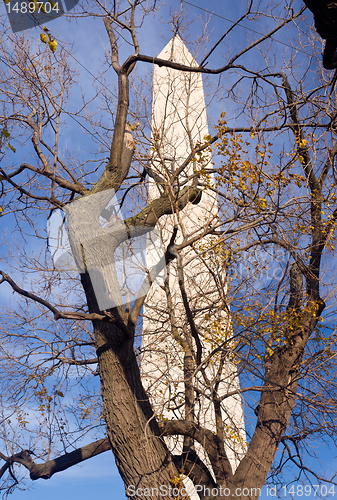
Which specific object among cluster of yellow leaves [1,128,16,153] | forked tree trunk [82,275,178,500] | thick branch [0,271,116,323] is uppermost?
cluster of yellow leaves [1,128,16,153]

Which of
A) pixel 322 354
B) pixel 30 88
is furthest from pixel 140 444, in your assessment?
pixel 30 88

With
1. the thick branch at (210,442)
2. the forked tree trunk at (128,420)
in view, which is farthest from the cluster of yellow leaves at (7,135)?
the thick branch at (210,442)

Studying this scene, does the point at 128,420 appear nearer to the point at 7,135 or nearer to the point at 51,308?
the point at 51,308

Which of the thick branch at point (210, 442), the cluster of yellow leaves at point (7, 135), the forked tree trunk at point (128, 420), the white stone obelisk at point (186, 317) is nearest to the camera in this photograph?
the cluster of yellow leaves at point (7, 135)

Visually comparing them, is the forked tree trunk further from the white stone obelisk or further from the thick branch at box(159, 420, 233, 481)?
the thick branch at box(159, 420, 233, 481)

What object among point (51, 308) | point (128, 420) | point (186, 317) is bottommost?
point (128, 420)

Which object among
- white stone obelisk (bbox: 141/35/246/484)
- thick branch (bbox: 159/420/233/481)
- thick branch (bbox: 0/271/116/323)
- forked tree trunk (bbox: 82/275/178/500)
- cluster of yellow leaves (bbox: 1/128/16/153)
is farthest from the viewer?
thick branch (bbox: 159/420/233/481)

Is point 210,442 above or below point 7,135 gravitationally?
below

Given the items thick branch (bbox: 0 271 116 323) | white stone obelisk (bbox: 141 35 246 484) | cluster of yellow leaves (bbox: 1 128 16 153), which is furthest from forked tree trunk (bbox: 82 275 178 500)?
cluster of yellow leaves (bbox: 1 128 16 153)

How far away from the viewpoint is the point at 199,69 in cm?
433

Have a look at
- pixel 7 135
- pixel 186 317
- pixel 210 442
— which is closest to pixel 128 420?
pixel 210 442

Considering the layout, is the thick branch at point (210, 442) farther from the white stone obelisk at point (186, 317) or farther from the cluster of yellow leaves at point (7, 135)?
the cluster of yellow leaves at point (7, 135)

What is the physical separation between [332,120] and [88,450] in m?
5.27

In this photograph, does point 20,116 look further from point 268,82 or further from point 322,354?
point 322,354
